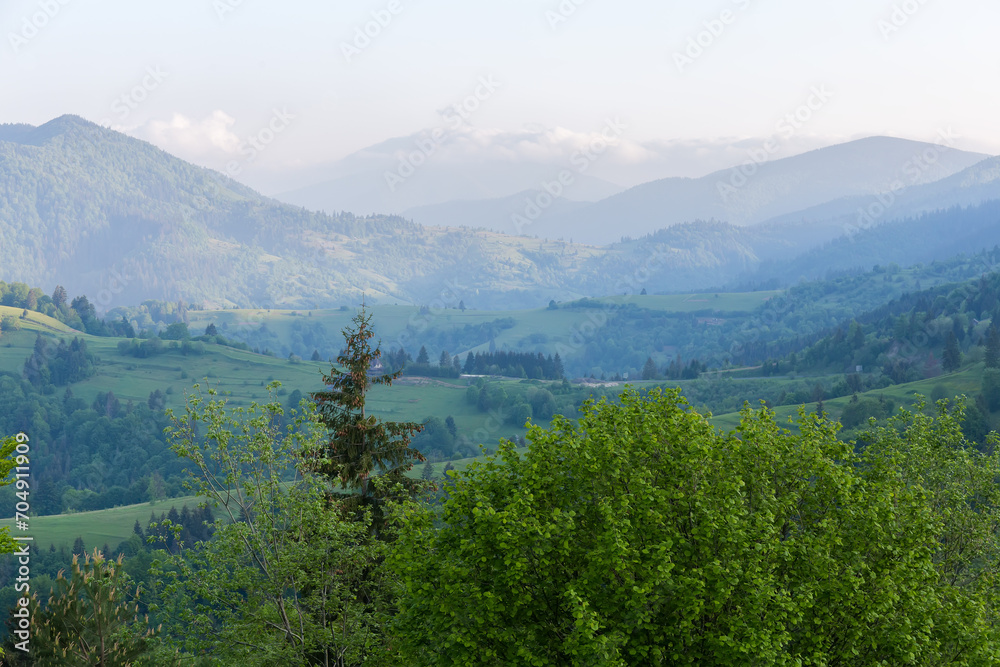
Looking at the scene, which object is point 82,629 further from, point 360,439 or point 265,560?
point 265,560

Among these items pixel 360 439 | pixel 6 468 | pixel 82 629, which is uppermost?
pixel 6 468

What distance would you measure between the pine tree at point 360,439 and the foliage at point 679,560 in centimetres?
1098

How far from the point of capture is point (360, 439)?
141ft

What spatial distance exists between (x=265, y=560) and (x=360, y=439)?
36.0 ft

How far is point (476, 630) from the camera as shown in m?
26.2

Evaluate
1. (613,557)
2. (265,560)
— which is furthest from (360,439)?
(613,557)

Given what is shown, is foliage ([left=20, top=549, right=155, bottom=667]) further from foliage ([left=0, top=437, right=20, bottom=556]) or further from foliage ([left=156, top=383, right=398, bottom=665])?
foliage ([left=0, top=437, right=20, bottom=556])

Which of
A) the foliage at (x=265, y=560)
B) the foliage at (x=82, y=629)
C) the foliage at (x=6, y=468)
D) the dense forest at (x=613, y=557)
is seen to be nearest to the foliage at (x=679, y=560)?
the dense forest at (x=613, y=557)

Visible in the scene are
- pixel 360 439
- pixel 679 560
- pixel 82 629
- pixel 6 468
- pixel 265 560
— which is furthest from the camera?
pixel 82 629

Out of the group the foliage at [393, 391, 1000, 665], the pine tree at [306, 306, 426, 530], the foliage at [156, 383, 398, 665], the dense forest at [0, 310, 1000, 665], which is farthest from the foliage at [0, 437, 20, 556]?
the pine tree at [306, 306, 426, 530]

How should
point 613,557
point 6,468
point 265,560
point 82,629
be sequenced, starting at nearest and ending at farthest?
point 6,468, point 613,557, point 265,560, point 82,629

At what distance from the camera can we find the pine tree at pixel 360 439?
42.1 metres

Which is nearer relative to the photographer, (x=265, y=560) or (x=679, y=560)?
(x=679, y=560)

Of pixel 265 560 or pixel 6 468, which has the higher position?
pixel 6 468
